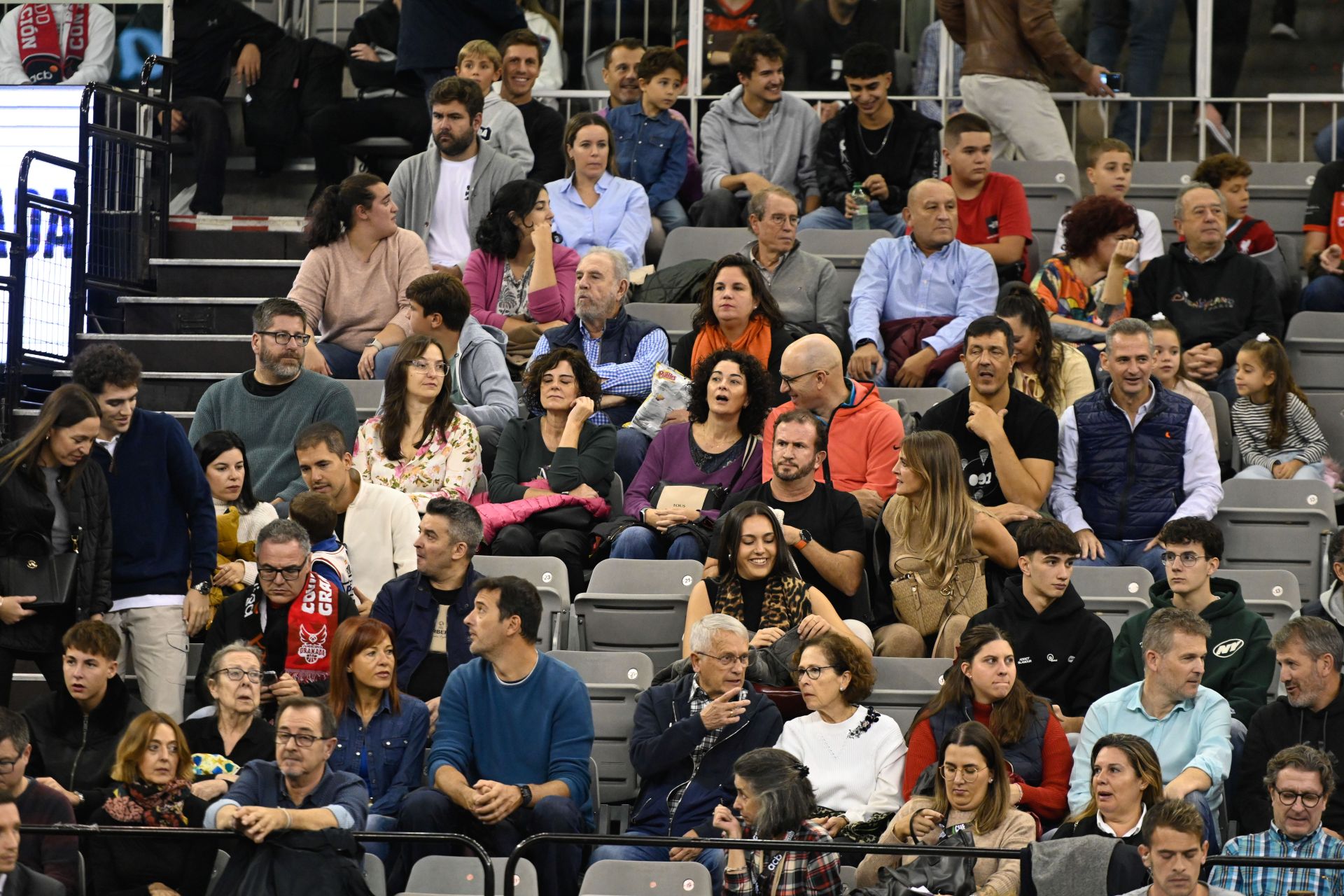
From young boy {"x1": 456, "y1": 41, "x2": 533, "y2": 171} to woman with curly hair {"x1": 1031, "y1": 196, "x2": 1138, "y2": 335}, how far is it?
259 centimetres

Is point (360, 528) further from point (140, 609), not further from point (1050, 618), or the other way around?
point (1050, 618)

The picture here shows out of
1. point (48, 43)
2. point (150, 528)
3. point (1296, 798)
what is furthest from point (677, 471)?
point (48, 43)

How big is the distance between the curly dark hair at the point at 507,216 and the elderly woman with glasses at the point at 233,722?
305 cm

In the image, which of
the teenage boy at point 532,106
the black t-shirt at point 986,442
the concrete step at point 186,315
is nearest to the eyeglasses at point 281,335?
the concrete step at point 186,315

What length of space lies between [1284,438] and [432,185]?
3824mm

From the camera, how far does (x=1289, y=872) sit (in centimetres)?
552

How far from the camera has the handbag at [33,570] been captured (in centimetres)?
644

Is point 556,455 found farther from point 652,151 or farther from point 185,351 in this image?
point 652,151

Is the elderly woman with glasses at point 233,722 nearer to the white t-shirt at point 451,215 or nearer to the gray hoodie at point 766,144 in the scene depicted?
the white t-shirt at point 451,215

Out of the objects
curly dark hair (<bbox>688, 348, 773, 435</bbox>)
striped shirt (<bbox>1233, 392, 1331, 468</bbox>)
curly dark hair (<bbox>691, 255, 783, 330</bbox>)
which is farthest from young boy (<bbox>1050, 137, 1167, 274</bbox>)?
curly dark hair (<bbox>688, 348, 773, 435</bbox>)

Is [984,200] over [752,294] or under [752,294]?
over

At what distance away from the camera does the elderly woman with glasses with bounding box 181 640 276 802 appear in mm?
6051

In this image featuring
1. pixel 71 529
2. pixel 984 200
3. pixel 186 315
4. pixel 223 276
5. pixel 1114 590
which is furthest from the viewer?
pixel 223 276

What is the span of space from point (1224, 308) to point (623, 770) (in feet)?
11.6
